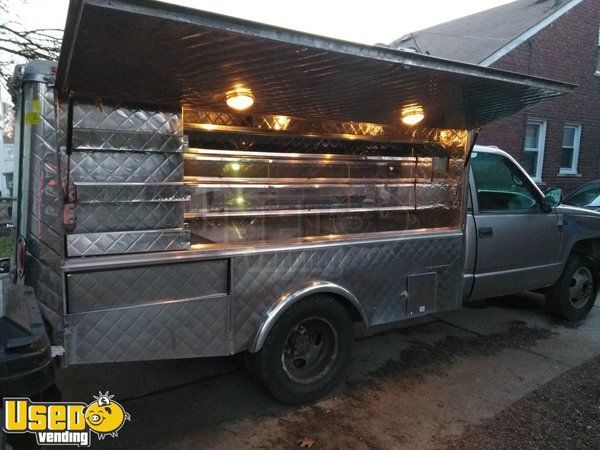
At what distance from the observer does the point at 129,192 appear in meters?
2.74

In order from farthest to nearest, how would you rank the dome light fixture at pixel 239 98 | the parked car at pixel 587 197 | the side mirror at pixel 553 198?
the parked car at pixel 587 197, the side mirror at pixel 553 198, the dome light fixture at pixel 239 98

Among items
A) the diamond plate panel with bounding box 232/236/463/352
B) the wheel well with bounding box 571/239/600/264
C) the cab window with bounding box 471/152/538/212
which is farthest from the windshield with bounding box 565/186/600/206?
the diamond plate panel with bounding box 232/236/463/352

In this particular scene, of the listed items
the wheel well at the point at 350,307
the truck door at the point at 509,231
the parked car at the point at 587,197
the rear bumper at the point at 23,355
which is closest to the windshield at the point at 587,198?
the parked car at the point at 587,197

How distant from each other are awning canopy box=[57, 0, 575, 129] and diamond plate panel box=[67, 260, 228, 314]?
1.00 meters

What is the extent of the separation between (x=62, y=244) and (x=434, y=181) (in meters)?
3.20

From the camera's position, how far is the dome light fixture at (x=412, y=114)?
3.63 meters

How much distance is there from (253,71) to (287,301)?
1.50m

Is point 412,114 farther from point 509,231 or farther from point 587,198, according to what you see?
point 587,198

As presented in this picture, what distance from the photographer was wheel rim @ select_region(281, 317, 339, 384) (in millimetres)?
3387

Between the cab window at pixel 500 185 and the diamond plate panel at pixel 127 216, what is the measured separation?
300 centimetres

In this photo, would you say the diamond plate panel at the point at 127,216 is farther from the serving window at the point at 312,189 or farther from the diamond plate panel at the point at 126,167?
the serving window at the point at 312,189

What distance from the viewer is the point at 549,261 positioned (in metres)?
4.99

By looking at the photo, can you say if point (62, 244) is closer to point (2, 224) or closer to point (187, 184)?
point (187, 184)

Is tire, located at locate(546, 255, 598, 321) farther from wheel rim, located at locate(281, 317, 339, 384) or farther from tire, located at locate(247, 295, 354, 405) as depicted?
wheel rim, located at locate(281, 317, 339, 384)
